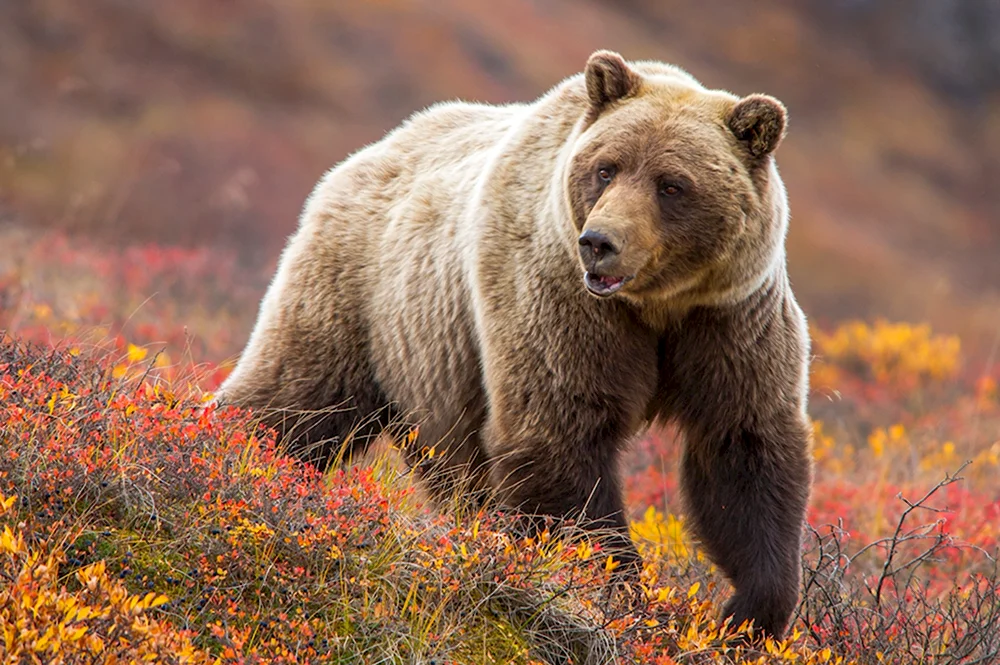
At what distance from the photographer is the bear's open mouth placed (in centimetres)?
439

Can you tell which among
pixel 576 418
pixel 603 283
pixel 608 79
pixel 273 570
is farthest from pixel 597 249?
pixel 273 570

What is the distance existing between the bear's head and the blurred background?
10.2 meters

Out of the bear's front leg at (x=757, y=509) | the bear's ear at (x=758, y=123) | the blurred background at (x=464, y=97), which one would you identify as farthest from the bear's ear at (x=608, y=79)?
the blurred background at (x=464, y=97)

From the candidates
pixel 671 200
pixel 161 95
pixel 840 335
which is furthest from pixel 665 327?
pixel 161 95

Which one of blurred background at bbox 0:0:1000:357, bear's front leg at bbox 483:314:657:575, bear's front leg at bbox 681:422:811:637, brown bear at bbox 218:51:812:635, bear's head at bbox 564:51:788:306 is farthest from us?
blurred background at bbox 0:0:1000:357

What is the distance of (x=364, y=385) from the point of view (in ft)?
19.2

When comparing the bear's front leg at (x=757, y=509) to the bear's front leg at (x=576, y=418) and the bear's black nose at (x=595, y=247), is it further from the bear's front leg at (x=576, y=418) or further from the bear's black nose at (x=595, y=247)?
the bear's black nose at (x=595, y=247)

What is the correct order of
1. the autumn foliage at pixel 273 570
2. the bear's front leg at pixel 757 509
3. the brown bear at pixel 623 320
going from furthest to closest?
the bear's front leg at pixel 757 509 < the brown bear at pixel 623 320 < the autumn foliage at pixel 273 570

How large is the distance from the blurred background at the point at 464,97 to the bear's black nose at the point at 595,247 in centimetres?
1047

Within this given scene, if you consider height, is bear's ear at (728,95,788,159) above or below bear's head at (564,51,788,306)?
above

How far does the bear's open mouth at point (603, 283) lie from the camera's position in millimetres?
Result: 4387

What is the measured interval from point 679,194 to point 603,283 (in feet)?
1.53

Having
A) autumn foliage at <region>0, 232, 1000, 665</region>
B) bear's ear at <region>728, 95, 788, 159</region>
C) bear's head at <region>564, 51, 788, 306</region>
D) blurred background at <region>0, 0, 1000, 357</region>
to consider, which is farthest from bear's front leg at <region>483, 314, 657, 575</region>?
blurred background at <region>0, 0, 1000, 357</region>

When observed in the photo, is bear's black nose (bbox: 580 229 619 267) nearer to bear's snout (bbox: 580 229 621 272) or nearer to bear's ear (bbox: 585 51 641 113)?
bear's snout (bbox: 580 229 621 272)
